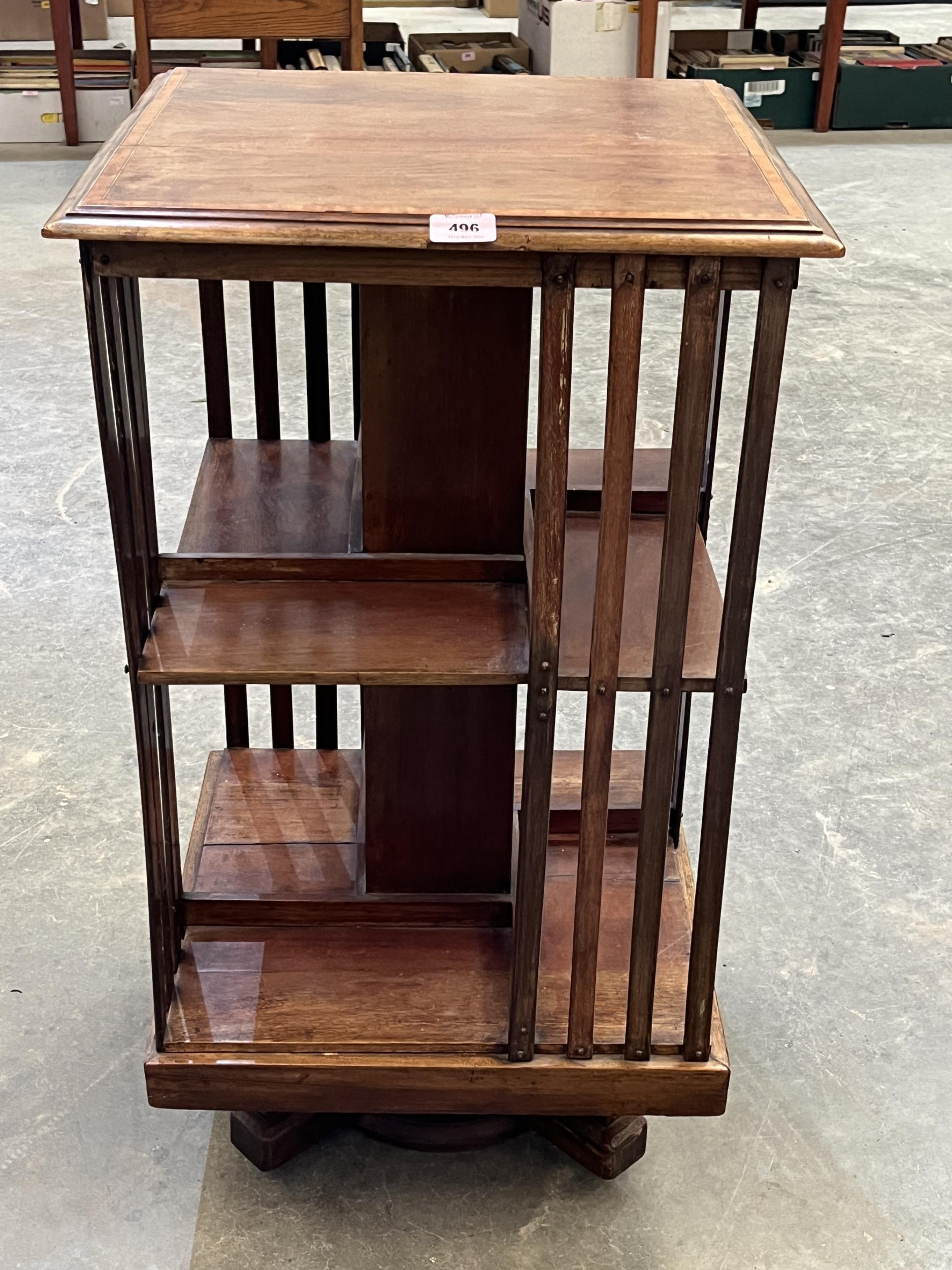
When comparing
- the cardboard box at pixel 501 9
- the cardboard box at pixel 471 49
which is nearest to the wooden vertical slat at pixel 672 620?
the cardboard box at pixel 471 49

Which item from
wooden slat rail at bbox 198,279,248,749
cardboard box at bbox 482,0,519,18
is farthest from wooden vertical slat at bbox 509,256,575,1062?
cardboard box at bbox 482,0,519,18

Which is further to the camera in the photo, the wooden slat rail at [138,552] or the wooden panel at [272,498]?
the wooden panel at [272,498]

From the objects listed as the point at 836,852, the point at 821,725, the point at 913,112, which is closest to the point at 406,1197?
the point at 836,852

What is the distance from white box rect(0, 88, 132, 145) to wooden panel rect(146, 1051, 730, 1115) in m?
5.45

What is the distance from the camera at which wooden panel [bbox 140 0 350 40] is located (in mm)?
4871

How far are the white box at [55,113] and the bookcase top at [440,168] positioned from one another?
4.90 meters

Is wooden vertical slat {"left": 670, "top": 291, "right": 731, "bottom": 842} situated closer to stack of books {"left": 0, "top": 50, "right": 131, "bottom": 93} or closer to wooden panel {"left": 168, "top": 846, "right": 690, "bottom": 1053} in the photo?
wooden panel {"left": 168, "top": 846, "right": 690, "bottom": 1053}

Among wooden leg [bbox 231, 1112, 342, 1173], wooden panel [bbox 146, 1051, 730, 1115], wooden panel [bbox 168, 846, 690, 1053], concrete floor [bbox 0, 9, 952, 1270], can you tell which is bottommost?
concrete floor [bbox 0, 9, 952, 1270]

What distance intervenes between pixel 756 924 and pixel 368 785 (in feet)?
2.48

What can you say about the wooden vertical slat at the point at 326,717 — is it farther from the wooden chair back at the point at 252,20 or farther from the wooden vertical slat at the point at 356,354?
the wooden chair back at the point at 252,20

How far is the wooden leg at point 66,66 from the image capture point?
5832mm

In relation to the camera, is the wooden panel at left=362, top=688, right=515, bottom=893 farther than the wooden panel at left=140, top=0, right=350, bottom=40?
No

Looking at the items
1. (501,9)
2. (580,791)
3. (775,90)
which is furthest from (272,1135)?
(501,9)

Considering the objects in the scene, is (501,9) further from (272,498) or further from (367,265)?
(367,265)
